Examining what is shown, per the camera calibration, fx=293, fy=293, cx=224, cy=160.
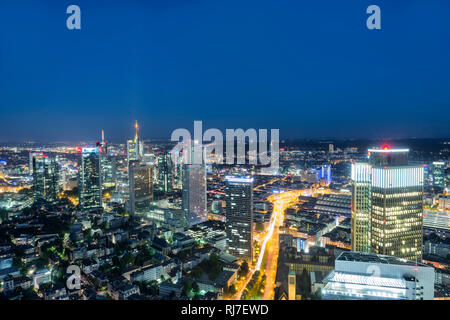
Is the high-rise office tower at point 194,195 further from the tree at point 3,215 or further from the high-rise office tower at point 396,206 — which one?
the high-rise office tower at point 396,206

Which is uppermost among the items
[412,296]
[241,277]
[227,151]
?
[227,151]

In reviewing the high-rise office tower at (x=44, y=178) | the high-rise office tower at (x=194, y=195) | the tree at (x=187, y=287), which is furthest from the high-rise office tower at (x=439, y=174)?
the high-rise office tower at (x=44, y=178)

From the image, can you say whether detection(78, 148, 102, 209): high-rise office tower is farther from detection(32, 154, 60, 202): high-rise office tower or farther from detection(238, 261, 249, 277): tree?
detection(238, 261, 249, 277): tree

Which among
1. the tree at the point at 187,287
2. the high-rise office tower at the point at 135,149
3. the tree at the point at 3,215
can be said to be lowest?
the tree at the point at 187,287

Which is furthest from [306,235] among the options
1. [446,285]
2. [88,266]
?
[88,266]

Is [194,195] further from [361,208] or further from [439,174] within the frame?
[439,174]

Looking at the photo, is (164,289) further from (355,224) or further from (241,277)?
(355,224)
